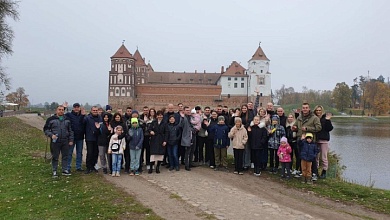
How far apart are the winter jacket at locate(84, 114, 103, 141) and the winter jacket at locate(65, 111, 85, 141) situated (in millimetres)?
118

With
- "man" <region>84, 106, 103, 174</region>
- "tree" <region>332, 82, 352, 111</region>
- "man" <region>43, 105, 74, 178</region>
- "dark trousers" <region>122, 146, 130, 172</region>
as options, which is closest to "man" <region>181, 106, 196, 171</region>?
"dark trousers" <region>122, 146, 130, 172</region>

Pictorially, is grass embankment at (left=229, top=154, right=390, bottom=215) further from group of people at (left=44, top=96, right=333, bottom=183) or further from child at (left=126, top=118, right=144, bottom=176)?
child at (left=126, top=118, right=144, bottom=176)

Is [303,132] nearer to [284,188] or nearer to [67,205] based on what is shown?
[284,188]

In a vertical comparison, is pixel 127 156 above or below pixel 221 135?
below

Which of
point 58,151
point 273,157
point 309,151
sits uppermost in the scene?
point 309,151

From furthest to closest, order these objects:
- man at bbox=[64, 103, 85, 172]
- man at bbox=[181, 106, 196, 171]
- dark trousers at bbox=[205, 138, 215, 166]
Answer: dark trousers at bbox=[205, 138, 215, 166] < man at bbox=[181, 106, 196, 171] < man at bbox=[64, 103, 85, 172]

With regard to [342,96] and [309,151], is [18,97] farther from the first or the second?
[309,151]

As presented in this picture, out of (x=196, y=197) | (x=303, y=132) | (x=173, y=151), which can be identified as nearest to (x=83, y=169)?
(x=173, y=151)

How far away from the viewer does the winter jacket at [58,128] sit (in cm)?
741

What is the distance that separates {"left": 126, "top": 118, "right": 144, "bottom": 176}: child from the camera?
7832mm

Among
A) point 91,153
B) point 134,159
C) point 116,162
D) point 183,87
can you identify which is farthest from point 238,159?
point 183,87

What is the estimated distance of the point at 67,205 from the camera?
5.54 meters

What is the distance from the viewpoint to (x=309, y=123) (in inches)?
294

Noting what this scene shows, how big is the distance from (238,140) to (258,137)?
0.50 meters
